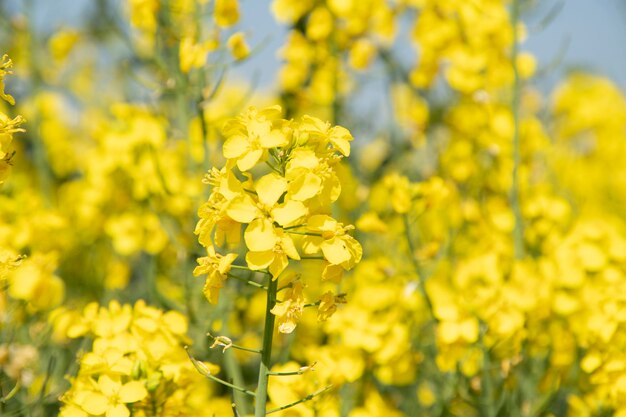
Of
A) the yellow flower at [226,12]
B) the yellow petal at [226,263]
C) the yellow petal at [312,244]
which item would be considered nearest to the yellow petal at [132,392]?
the yellow petal at [226,263]

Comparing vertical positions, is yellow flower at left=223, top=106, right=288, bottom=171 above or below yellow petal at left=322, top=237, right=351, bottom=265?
above

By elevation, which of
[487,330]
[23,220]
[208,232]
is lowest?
[487,330]

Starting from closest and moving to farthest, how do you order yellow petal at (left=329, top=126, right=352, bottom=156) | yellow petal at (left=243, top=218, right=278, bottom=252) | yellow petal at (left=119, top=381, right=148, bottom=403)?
yellow petal at (left=243, top=218, right=278, bottom=252) → yellow petal at (left=329, top=126, right=352, bottom=156) → yellow petal at (left=119, top=381, right=148, bottom=403)

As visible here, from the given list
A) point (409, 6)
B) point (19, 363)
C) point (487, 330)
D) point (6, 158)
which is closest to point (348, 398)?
point (487, 330)

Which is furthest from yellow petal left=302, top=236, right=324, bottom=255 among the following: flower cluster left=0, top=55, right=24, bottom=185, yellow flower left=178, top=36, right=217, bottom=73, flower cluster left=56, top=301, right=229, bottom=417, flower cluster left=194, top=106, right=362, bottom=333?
yellow flower left=178, top=36, right=217, bottom=73

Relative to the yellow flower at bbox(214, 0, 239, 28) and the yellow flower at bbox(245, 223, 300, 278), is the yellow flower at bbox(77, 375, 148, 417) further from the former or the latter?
the yellow flower at bbox(214, 0, 239, 28)

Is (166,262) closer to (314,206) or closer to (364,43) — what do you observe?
(364,43)
